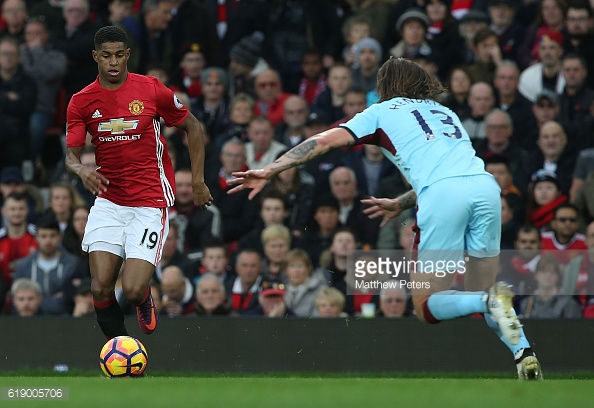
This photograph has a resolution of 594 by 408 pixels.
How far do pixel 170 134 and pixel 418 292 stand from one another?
608cm

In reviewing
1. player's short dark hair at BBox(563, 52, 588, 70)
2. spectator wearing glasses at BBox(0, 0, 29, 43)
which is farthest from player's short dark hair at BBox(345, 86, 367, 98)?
spectator wearing glasses at BBox(0, 0, 29, 43)

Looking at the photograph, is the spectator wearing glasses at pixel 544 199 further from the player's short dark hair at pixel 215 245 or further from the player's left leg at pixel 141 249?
the player's left leg at pixel 141 249

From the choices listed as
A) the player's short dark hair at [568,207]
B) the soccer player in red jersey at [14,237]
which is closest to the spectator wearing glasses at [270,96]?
the soccer player in red jersey at [14,237]

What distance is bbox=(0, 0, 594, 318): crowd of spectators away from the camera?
420 inches

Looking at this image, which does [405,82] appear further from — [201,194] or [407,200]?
[201,194]

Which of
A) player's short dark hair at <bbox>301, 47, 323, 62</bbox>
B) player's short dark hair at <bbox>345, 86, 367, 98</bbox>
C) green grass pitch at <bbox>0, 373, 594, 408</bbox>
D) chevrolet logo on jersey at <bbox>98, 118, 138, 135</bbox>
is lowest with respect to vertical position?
green grass pitch at <bbox>0, 373, 594, 408</bbox>

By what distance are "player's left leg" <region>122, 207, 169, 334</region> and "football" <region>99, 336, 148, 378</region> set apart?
51 centimetres

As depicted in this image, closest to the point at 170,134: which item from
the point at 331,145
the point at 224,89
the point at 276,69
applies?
the point at 224,89

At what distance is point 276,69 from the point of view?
13586 millimetres

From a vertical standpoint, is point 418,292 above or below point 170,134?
below

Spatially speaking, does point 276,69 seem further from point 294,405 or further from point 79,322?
point 294,405

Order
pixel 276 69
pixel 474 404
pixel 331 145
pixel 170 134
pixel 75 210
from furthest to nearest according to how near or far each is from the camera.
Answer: pixel 276 69 < pixel 170 134 < pixel 75 210 < pixel 331 145 < pixel 474 404

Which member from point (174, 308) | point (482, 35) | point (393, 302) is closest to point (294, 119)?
point (482, 35)

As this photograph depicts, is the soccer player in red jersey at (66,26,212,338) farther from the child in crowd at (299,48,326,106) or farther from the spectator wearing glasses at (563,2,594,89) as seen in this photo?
the spectator wearing glasses at (563,2,594,89)
